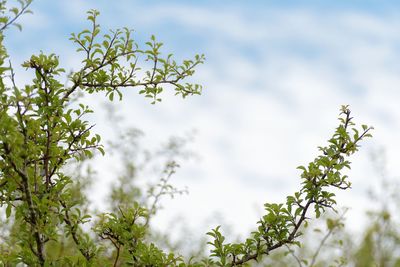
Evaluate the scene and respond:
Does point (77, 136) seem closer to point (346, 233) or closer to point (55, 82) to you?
point (55, 82)

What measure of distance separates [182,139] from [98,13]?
5.52m

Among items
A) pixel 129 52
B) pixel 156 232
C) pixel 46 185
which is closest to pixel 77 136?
pixel 46 185

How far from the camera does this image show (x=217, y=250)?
4965 millimetres

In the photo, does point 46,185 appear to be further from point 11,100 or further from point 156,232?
point 156,232

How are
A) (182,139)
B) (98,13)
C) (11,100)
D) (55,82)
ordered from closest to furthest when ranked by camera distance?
(11,100), (55,82), (98,13), (182,139)

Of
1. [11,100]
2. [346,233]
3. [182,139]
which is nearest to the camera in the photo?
[11,100]

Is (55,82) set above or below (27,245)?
above

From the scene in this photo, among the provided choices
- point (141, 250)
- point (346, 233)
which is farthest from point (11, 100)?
point (346, 233)

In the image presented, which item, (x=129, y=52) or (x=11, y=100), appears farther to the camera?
(x=129, y=52)

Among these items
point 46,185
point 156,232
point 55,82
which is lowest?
point 46,185

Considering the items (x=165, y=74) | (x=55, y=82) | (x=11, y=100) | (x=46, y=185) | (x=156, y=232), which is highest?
(x=156, y=232)

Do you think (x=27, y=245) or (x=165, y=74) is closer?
(x=27, y=245)

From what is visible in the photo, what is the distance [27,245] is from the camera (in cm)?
496

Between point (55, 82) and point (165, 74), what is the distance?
1082mm
